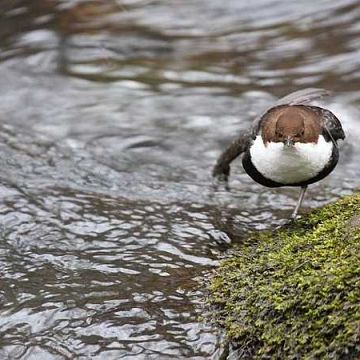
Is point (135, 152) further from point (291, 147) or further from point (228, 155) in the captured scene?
point (291, 147)

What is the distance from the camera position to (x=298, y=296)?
2.84 meters

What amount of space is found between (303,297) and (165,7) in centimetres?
767

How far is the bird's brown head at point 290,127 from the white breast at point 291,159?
4cm

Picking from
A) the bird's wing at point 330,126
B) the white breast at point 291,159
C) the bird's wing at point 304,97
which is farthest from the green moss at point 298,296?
the bird's wing at point 304,97

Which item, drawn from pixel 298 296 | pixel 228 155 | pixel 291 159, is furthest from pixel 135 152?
pixel 298 296

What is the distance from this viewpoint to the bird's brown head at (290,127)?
3773 millimetres

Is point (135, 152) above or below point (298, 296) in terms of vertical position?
below

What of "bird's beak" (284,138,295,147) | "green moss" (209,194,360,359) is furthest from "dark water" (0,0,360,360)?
"bird's beak" (284,138,295,147)

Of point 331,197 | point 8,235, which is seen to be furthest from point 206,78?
point 8,235

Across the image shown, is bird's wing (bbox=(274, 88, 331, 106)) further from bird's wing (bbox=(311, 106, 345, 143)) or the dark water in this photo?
the dark water

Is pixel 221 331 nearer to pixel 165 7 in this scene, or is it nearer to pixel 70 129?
pixel 70 129

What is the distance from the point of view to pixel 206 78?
8.04m

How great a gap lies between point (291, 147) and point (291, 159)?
2.9 inches

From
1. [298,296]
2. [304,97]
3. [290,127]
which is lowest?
[298,296]
